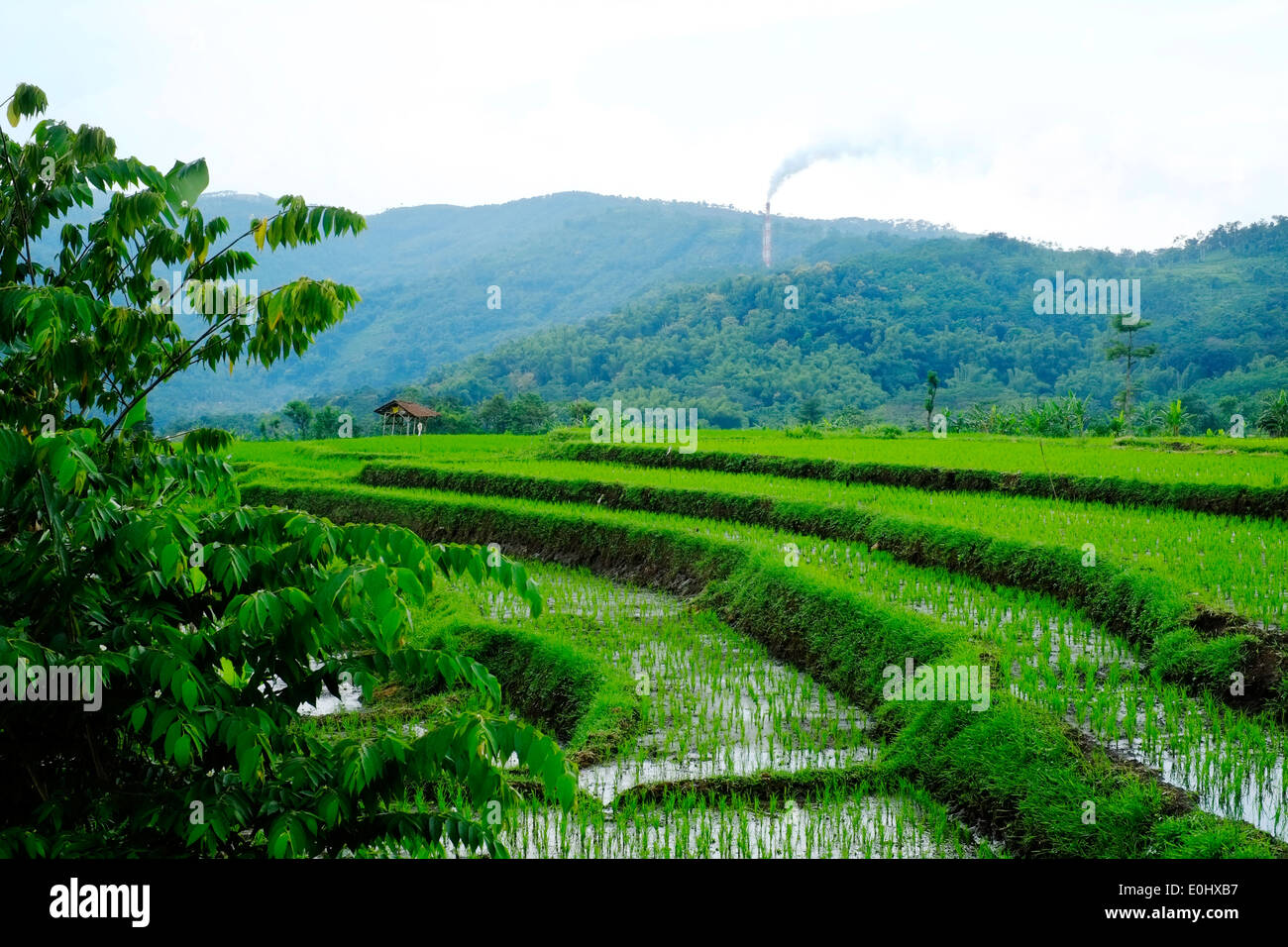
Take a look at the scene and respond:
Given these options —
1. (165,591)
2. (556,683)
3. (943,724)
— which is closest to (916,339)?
(556,683)

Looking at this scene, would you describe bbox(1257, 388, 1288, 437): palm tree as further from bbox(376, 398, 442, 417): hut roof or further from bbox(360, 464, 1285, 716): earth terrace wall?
bbox(376, 398, 442, 417): hut roof

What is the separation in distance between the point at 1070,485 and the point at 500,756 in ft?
38.9

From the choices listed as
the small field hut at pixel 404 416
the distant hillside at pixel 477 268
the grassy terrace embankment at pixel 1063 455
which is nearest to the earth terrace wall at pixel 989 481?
the grassy terrace embankment at pixel 1063 455

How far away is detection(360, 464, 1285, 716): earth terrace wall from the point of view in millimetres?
6129

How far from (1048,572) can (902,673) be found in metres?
2.91

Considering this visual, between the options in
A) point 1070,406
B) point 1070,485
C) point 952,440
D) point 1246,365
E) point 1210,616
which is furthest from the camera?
point 1246,365

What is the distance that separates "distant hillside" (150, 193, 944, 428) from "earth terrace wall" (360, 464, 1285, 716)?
186 feet

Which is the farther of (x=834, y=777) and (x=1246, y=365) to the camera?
(x=1246, y=365)

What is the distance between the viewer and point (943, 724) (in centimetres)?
573

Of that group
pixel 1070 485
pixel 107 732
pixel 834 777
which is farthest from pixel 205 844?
pixel 1070 485

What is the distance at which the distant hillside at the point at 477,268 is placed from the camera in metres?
84.0

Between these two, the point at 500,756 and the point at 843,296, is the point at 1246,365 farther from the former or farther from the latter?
the point at 500,756

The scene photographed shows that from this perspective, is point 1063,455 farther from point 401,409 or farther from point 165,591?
point 401,409
